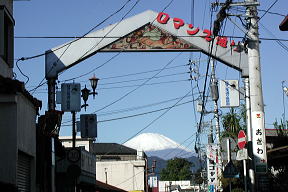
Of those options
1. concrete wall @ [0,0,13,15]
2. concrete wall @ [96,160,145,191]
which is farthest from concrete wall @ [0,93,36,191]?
concrete wall @ [96,160,145,191]

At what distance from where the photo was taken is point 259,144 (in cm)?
1817

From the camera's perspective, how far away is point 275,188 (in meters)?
23.5

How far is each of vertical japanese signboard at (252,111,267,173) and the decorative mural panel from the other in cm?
1006

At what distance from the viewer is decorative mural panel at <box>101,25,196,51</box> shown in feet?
91.2

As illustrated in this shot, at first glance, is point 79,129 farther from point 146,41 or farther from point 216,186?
point 216,186

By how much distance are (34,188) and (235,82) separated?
14.7 metres

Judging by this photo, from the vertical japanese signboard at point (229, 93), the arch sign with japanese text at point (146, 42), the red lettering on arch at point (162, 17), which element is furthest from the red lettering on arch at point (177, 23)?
the vertical japanese signboard at point (229, 93)

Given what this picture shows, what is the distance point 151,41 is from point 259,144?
11.2 m

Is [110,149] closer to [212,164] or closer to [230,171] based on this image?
[212,164]

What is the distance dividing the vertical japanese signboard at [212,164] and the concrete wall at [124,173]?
90.5ft

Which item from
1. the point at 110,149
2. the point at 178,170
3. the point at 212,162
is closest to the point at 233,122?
the point at 212,162

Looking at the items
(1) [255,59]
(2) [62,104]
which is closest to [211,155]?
(2) [62,104]

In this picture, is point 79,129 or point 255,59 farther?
point 79,129

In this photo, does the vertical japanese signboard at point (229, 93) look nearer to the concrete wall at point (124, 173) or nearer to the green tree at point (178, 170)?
the concrete wall at point (124, 173)
